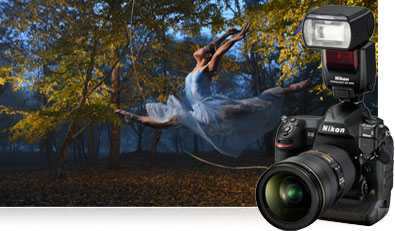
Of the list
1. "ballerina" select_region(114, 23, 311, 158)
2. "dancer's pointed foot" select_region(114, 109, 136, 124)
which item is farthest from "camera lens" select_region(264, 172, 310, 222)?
"dancer's pointed foot" select_region(114, 109, 136, 124)

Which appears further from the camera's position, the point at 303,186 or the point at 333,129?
the point at 333,129

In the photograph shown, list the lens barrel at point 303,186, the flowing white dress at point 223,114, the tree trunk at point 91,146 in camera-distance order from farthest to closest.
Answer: the tree trunk at point 91,146
the flowing white dress at point 223,114
the lens barrel at point 303,186

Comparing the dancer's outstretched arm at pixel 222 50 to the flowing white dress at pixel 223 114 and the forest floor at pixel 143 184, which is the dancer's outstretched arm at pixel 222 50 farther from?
the forest floor at pixel 143 184

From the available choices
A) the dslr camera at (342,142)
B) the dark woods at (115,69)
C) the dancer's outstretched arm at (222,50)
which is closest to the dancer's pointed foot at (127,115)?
the dark woods at (115,69)

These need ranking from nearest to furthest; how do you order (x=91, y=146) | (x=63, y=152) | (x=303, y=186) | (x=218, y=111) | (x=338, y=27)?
(x=303, y=186)
(x=338, y=27)
(x=218, y=111)
(x=91, y=146)
(x=63, y=152)

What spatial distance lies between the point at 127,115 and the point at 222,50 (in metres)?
0.88

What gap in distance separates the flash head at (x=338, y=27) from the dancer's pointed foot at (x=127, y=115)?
2.28 meters

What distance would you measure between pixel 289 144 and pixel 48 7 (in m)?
2.65

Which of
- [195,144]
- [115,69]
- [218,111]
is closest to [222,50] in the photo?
[218,111]

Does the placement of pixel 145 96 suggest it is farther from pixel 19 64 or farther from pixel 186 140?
pixel 19 64

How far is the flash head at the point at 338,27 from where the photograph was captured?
1.99 meters

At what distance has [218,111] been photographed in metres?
3.99

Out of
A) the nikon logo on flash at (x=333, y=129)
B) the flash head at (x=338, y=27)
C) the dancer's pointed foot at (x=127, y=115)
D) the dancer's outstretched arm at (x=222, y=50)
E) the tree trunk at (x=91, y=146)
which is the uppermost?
the dancer's outstretched arm at (x=222, y=50)

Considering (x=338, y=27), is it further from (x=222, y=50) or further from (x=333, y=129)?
(x=222, y=50)
